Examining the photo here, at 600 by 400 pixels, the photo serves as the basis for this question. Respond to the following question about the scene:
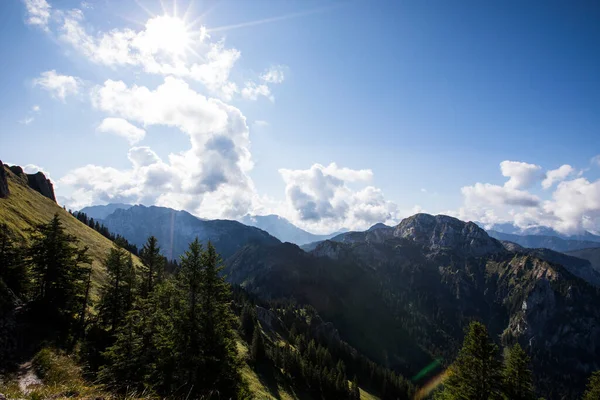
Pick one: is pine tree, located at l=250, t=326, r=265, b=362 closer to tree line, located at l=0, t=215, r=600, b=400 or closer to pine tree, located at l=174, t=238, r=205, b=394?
tree line, located at l=0, t=215, r=600, b=400

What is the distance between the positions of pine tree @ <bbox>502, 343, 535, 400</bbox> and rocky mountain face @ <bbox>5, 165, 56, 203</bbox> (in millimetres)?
194153

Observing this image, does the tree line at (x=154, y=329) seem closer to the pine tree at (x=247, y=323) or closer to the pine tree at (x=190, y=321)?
the pine tree at (x=190, y=321)

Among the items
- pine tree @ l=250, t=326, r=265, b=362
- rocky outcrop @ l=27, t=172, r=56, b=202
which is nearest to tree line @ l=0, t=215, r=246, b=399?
pine tree @ l=250, t=326, r=265, b=362

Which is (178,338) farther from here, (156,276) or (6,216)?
(6,216)

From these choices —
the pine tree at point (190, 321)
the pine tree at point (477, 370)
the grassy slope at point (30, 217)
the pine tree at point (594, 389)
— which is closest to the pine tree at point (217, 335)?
the pine tree at point (190, 321)

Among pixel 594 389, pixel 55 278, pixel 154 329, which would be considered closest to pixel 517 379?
pixel 594 389

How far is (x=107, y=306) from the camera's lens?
40375 millimetres

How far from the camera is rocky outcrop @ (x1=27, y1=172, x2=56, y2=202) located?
156250 mm

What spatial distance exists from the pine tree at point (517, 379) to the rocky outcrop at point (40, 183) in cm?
20068

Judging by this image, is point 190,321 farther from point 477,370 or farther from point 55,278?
point 55,278

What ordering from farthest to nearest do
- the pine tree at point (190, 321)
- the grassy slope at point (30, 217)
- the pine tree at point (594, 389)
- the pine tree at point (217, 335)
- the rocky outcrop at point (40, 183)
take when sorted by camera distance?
the rocky outcrop at point (40, 183) < the grassy slope at point (30, 217) < the pine tree at point (594, 389) < the pine tree at point (217, 335) < the pine tree at point (190, 321)

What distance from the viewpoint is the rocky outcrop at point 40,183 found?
→ 15625cm

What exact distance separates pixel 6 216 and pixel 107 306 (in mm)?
66034

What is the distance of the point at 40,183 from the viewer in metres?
160
